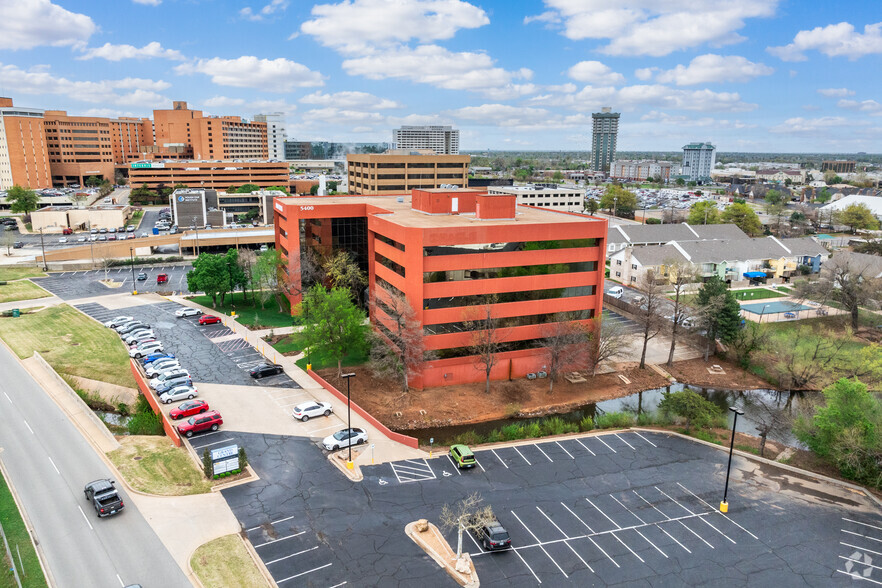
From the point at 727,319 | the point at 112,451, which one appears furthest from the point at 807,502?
the point at 112,451

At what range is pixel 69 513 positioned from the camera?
92.2 feet

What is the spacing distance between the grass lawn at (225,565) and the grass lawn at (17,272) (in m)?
74.7

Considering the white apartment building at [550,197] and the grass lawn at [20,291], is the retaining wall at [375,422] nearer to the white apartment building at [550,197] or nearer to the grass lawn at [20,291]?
the grass lawn at [20,291]

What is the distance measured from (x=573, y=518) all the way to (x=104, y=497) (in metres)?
23.8

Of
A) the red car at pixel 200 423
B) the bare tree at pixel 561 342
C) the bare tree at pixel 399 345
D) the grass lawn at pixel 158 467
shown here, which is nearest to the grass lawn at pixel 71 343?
the red car at pixel 200 423

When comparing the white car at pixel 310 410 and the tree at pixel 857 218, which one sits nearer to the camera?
the white car at pixel 310 410

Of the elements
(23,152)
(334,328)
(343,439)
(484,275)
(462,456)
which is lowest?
(462,456)

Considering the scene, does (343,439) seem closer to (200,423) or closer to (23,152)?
(200,423)

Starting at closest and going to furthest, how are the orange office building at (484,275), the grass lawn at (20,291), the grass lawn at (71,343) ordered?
the orange office building at (484,275), the grass lawn at (71,343), the grass lawn at (20,291)

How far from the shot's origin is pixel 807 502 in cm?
3064

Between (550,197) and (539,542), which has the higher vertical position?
(550,197)

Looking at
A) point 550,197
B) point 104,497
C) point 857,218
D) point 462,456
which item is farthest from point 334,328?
point 857,218

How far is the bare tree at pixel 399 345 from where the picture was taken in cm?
4312

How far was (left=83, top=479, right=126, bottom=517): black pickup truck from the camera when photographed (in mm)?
27547
